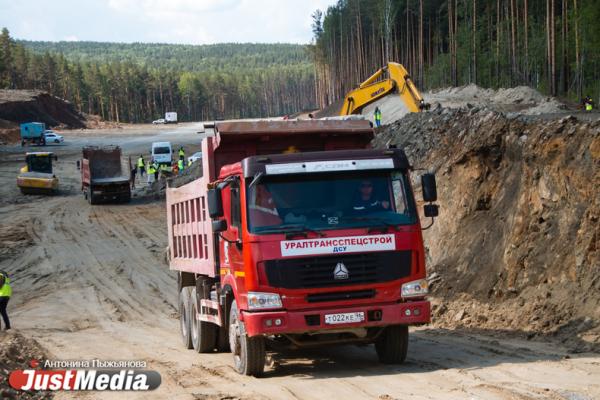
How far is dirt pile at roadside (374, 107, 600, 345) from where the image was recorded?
14336mm

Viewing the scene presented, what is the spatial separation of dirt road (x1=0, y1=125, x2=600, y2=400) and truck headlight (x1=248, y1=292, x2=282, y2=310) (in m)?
0.99

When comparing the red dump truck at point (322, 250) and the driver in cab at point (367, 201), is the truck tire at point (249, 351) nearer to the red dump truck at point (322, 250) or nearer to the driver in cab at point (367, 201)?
the red dump truck at point (322, 250)

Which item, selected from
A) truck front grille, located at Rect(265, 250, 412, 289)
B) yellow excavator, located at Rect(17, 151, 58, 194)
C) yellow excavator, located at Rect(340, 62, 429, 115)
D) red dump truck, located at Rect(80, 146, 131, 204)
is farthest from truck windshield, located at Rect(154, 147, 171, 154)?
truck front grille, located at Rect(265, 250, 412, 289)

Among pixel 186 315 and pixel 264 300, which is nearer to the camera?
pixel 264 300

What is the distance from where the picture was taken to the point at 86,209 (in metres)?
44.5

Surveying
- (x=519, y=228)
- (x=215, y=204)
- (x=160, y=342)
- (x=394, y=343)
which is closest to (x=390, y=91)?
(x=519, y=228)

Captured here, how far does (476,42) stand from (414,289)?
216 ft

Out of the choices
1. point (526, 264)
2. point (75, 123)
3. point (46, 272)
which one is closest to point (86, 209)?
point (46, 272)

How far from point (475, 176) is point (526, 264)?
417 centimetres

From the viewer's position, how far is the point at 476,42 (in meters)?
73.5

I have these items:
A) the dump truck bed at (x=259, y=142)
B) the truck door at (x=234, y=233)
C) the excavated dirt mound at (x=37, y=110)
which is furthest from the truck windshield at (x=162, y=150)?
the excavated dirt mound at (x=37, y=110)

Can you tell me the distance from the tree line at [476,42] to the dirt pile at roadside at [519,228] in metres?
36.1

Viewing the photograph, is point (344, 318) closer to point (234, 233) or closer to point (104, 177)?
point (234, 233)

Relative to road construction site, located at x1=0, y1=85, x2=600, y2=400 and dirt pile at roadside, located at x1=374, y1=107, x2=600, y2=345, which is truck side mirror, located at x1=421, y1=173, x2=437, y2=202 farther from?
dirt pile at roadside, located at x1=374, y1=107, x2=600, y2=345
